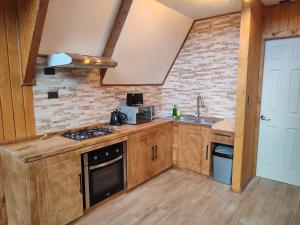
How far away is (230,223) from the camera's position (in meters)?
2.30

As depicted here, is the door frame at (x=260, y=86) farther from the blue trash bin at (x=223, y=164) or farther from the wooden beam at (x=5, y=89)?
the wooden beam at (x=5, y=89)

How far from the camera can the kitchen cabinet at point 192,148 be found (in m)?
3.30

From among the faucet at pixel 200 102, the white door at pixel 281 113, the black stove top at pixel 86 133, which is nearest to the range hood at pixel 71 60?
the black stove top at pixel 86 133

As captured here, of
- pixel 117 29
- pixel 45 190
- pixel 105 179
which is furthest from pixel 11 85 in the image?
pixel 105 179

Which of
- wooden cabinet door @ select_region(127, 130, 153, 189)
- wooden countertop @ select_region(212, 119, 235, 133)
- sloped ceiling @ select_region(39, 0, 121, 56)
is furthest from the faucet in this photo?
sloped ceiling @ select_region(39, 0, 121, 56)

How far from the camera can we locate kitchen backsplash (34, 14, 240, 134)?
8.51 ft

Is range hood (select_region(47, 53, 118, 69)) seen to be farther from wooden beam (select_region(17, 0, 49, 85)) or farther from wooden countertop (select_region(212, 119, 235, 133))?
wooden countertop (select_region(212, 119, 235, 133))

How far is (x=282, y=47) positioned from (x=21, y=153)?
3515 millimetres

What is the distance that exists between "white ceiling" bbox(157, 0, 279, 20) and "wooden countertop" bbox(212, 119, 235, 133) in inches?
67.6

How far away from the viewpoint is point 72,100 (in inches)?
110

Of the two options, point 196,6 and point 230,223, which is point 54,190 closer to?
point 230,223

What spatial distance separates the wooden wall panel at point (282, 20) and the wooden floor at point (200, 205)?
7.18 ft

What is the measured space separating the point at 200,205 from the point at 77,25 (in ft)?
8.58

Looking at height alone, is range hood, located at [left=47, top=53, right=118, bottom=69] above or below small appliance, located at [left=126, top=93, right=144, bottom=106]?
above
